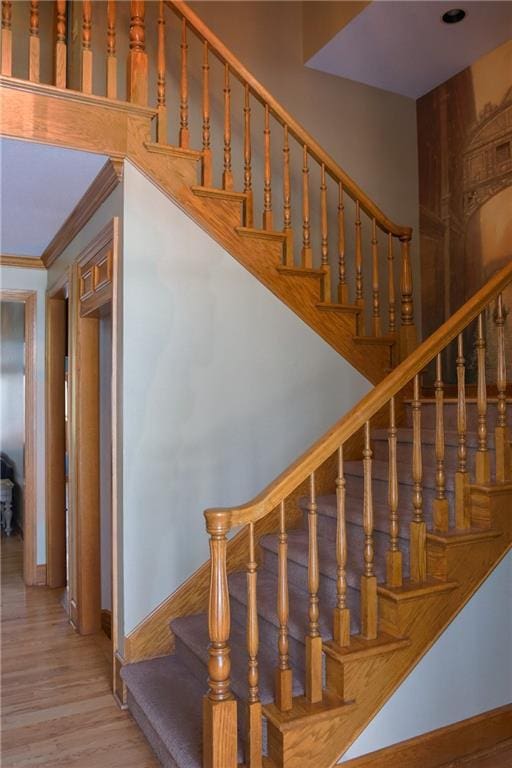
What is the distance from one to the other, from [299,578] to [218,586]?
36.1 inches

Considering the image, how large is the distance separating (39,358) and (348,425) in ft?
11.3

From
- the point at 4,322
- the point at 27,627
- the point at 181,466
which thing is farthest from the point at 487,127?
the point at 4,322

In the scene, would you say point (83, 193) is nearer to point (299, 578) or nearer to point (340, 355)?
point (340, 355)

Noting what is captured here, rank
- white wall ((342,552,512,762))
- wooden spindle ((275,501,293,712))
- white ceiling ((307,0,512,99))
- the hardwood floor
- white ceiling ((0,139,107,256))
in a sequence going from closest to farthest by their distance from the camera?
1. wooden spindle ((275,501,293,712))
2. white wall ((342,552,512,762))
3. the hardwood floor
4. white ceiling ((0,139,107,256))
5. white ceiling ((307,0,512,99))

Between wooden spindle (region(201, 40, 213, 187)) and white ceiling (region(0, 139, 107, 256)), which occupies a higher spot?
wooden spindle (region(201, 40, 213, 187))

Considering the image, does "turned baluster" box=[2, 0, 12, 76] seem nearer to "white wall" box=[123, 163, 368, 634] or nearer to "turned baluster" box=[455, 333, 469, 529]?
"white wall" box=[123, 163, 368, 634]

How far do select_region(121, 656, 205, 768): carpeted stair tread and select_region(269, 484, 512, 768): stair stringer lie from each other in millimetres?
346

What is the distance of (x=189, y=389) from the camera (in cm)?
313

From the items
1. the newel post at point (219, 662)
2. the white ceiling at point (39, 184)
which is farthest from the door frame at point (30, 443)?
the newel post at point (219, 662)

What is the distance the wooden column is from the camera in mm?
3020

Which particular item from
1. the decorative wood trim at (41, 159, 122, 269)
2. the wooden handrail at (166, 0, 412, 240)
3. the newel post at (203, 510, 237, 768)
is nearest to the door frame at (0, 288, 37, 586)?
the decorative wood trim at (41, 159, 122, 269)

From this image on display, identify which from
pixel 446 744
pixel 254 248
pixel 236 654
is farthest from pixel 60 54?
pixel 446 744

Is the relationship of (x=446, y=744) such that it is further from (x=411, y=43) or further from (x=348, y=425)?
(x=411, y=43)

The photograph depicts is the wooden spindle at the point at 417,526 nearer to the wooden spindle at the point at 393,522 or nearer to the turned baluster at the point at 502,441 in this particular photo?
the wooden spindle at the point at 393,522
